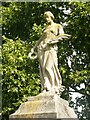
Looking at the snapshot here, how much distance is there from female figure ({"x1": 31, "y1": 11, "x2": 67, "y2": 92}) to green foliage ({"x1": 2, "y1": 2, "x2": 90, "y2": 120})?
5.91 meters

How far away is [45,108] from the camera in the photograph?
733 cm

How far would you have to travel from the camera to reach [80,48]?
629 inches

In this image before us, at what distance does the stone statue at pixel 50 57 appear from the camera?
7.89 metres

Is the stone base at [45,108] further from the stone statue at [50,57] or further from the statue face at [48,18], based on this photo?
the statue face at [48,18]

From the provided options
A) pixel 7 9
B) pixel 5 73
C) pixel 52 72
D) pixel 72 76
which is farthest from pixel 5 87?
pixel 52 72

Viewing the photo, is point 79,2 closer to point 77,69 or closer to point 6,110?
point 77,69

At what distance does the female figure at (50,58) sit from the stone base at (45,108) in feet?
1.09

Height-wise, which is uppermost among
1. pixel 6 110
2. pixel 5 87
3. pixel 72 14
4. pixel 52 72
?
pixel 72 14

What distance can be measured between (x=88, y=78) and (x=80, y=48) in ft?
5.94

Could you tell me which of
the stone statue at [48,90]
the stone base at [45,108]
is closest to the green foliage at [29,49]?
the stone statue at [48,90]

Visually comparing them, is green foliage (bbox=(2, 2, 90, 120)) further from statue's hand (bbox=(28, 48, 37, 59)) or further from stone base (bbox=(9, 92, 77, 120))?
stone base (bbox=(9, 92, 77, 120))

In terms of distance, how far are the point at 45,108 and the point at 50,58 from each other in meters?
1.24

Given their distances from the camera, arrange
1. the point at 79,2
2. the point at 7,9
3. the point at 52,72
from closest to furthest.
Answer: the point at 52,72
the point at 79,2
the point at 7,9

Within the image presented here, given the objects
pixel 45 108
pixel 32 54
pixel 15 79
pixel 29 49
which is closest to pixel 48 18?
pixel 32 54
